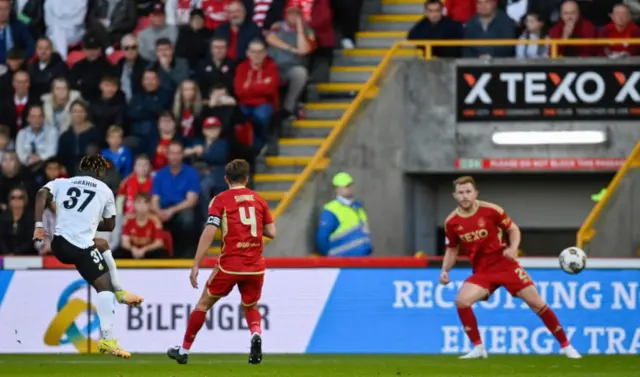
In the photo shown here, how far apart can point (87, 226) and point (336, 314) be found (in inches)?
187

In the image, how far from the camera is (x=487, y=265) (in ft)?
58.4

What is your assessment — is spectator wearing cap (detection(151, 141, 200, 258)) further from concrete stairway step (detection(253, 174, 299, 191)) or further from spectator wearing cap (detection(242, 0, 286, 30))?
spectator wearing cap (detection(242, 0, 286, 30))

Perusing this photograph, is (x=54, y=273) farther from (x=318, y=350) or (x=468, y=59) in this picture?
(x=468, y=59)

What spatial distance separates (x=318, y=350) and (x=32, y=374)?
16.0 ft

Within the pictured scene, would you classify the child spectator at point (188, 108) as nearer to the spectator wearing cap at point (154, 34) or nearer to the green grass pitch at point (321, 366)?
the spectator wearing cap at point (154, 34)

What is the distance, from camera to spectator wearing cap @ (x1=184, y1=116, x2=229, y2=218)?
21.8 metres

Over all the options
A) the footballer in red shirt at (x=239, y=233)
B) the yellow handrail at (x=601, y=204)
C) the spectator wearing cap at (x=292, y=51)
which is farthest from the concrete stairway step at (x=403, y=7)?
the footballer in red shirt at (x=239, y=233)

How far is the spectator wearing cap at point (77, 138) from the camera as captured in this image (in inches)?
894

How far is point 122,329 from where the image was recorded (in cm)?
1997

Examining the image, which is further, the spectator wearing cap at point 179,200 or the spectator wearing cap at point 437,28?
the spectator wearing cap at point 437,28

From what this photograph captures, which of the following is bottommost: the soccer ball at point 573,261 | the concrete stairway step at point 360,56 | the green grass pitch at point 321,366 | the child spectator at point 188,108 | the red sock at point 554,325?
the green grass pitch at point 321,366

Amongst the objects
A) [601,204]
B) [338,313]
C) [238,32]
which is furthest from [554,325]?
[238,32]

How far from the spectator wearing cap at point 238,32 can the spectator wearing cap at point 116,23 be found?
1.95 meters

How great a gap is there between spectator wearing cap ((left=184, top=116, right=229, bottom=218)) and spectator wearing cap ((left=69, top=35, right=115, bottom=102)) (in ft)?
7.20
